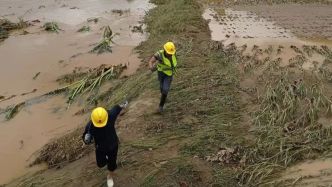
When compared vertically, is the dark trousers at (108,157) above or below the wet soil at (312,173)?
above

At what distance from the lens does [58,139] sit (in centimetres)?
567

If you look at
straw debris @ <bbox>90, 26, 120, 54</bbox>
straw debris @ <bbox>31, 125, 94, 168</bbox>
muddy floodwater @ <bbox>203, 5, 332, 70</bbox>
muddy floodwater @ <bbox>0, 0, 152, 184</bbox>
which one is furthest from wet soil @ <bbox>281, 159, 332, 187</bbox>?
straw debris @ <bbox>90, 26, 120, 54</bbox>

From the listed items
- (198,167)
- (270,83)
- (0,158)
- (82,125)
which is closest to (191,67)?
(270,83)

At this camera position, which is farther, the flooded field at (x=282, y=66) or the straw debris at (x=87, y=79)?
the straw debris at (x=87, y=79)

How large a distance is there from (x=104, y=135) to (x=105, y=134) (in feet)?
0.06

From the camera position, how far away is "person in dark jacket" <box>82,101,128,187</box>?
3.55 meters

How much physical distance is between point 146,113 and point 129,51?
15.5 feet

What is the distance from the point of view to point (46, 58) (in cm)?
945

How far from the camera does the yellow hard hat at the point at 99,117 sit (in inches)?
139

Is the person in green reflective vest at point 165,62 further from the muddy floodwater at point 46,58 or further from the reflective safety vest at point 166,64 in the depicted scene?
the muddy floodwater at point 46,58

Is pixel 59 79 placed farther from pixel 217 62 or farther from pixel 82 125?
pixel 217 62

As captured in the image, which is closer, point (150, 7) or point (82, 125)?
point (82, 125)

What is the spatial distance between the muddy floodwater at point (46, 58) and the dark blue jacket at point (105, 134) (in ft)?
7.58

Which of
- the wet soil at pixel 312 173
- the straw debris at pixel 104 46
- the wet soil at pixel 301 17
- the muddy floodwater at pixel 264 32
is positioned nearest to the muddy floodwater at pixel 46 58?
the straw debris at pixel 104 46
